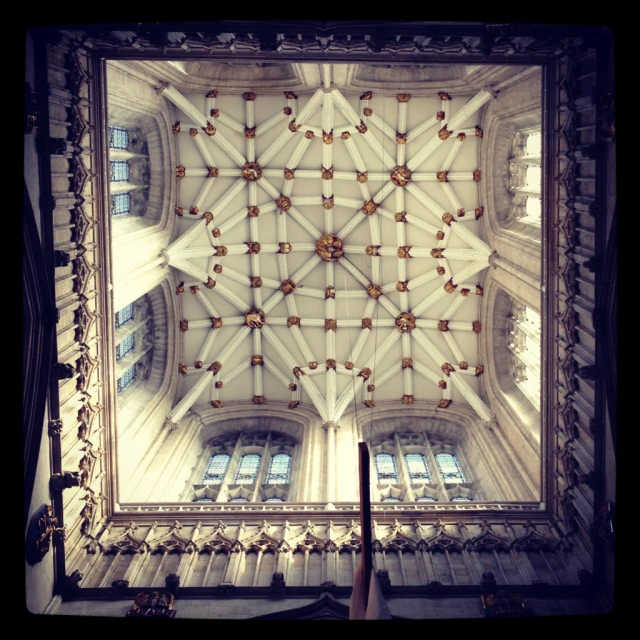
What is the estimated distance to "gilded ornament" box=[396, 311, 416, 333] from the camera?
22.5m

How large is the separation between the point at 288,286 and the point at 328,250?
2.07 m

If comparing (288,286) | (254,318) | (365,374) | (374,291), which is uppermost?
(288,286)

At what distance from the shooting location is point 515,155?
1825 centimetres

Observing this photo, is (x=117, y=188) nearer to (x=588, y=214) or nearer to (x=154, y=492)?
(x=154, y=492)

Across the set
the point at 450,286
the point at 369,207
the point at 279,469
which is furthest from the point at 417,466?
the point at 369,207

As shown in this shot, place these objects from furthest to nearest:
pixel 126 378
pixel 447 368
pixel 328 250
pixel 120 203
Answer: pixel 328 250 < pixel 447 368 < pixel 126 378 < pixel 120 203

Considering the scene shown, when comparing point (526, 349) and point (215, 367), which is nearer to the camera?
point (526, 349)

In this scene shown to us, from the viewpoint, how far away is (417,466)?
18.5 meters

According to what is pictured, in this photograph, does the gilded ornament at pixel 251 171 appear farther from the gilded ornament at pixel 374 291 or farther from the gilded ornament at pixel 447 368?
the gilded ornament at pixel 447 368

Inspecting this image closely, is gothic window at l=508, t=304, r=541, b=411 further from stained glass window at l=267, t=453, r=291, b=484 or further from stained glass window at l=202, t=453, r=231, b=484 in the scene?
stained glass window at l=202, t=453, r=231, b=484

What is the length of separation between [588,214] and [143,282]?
11.8 meters

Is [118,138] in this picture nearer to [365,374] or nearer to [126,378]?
[126,378]

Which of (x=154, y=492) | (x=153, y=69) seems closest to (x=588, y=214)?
(x=153, y=69)

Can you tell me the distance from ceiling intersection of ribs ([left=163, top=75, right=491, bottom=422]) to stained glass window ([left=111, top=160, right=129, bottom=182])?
8.36 feet
